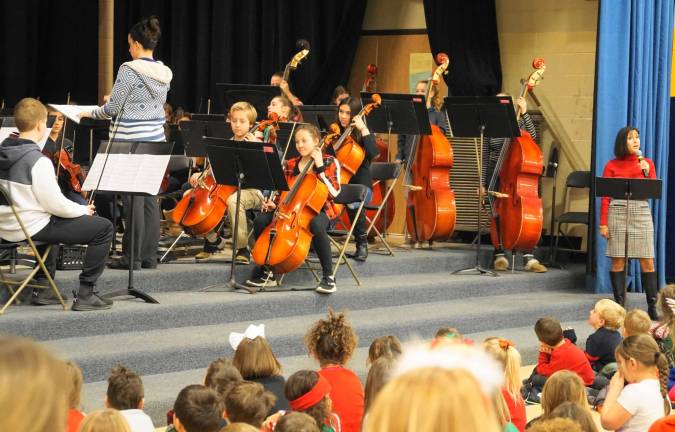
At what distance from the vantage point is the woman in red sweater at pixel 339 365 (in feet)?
16.0

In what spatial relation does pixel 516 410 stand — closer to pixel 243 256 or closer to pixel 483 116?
pixel 243 256

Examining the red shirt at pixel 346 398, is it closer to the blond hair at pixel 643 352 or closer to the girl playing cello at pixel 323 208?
the blond hair at pixel 643 352

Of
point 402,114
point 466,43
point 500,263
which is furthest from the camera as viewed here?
point 466,43

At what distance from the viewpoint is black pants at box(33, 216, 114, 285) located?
6.49 m

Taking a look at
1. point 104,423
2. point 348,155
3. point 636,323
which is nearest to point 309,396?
point 104,423

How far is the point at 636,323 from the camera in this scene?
20.9 ft

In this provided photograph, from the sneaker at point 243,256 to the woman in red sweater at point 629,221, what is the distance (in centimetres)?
308

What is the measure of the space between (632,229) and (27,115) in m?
5.18

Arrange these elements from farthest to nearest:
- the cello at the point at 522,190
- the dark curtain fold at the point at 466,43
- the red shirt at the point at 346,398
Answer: the dark curtain fold at the point at 466,43 < the cello at the point at 522,190 < the red shirt at the point at 346,398

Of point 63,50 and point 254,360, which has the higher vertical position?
point 63,50

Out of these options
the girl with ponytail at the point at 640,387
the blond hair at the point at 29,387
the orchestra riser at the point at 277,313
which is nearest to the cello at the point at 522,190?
the orchestra riser at the point at 277,313

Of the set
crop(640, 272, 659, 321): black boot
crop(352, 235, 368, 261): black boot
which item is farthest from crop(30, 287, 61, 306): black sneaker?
crop(640, 272, 659, 321): black boot

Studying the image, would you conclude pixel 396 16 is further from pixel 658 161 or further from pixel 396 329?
pixel 396 329

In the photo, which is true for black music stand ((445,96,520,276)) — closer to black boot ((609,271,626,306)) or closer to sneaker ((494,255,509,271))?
sneaker ((494,255,509,271))
